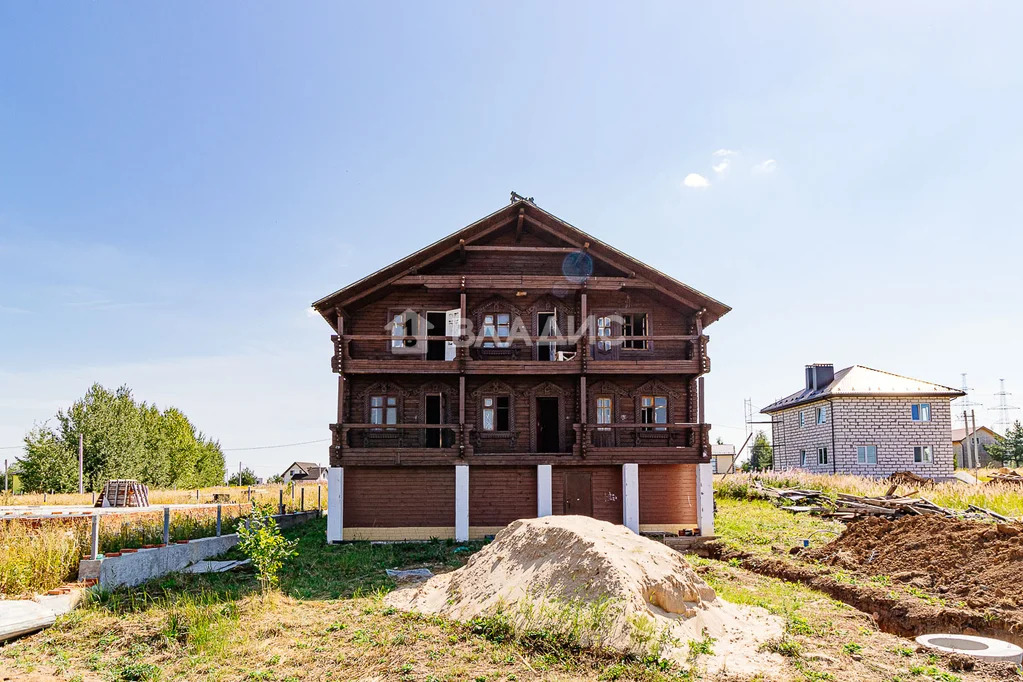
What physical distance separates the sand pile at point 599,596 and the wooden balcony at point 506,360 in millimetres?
8946

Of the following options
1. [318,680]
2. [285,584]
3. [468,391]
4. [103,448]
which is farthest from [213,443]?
[318,680]

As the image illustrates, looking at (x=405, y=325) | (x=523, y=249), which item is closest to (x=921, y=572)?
(x=523, y=249)

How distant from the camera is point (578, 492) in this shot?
22.8m

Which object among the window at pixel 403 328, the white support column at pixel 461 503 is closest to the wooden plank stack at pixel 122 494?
the window at pixel 403 328

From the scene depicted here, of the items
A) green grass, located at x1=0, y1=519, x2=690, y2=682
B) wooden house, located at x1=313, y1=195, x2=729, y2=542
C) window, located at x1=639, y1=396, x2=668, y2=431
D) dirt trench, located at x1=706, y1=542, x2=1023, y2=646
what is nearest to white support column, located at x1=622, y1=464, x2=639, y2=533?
wooden house, located at x1=313, y1=195, x2=729, y2=542

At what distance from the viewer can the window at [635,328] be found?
24109 mm

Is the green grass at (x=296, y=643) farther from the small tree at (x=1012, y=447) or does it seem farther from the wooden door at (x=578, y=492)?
the small tree at (x=1012, y=447)

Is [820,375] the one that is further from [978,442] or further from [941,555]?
[978,442]

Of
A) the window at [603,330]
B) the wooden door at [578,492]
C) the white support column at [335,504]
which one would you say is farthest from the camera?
the window at [603,330]

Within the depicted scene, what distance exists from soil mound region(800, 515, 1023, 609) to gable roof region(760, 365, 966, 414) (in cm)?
2081

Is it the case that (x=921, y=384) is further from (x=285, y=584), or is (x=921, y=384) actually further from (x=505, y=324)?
(x=285, y=584)

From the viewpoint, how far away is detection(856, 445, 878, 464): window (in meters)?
38.5

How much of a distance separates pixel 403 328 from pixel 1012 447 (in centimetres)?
6228

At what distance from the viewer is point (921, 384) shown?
1566 inches
